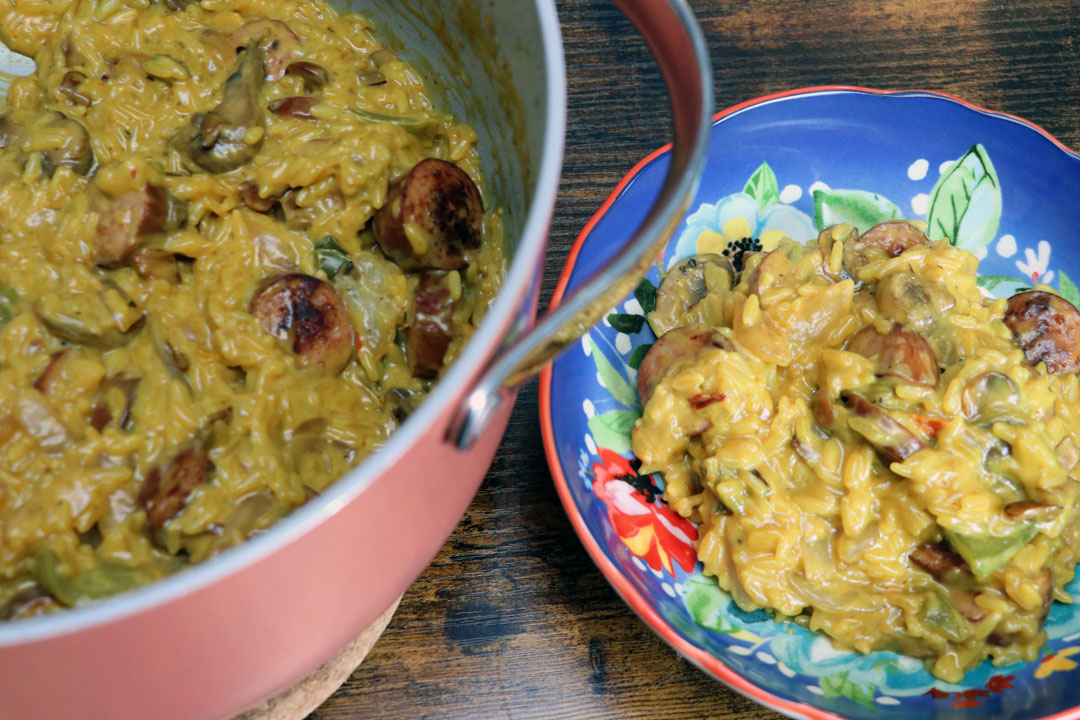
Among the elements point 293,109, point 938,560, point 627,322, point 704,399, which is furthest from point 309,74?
point 938,560

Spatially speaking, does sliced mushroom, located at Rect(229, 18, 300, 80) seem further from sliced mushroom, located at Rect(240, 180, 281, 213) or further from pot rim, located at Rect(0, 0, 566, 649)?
pot rim, located at Rect(0, 0, 566, 649)

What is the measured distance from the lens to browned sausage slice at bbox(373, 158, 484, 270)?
125cm

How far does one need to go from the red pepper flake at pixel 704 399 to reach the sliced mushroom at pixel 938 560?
36cm

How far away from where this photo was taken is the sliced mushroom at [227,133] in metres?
1.28

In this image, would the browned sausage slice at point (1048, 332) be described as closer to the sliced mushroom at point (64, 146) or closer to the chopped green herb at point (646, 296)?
the chopped green herb at point (646, 296)

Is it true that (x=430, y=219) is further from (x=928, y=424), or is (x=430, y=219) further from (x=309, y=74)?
(x=928, y=424)

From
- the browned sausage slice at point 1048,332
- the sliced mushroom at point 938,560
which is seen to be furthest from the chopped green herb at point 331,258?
the browned sausage slice at point 1048,332

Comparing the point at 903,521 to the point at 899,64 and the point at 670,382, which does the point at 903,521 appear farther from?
the point at 899,64

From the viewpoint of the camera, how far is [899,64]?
202cm

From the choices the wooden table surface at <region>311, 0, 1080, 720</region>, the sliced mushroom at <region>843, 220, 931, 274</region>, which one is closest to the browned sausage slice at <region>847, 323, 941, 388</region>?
the sliced mushroom at <region>843, 220, 931, 274</region>

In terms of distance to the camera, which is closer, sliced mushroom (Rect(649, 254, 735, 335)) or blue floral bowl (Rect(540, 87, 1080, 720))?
blue floral bowl (Rect(540, 87, 1080, 720))

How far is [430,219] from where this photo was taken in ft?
4.15

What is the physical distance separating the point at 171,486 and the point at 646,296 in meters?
0.87

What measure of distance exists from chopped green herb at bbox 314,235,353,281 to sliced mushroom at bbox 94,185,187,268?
220mm
